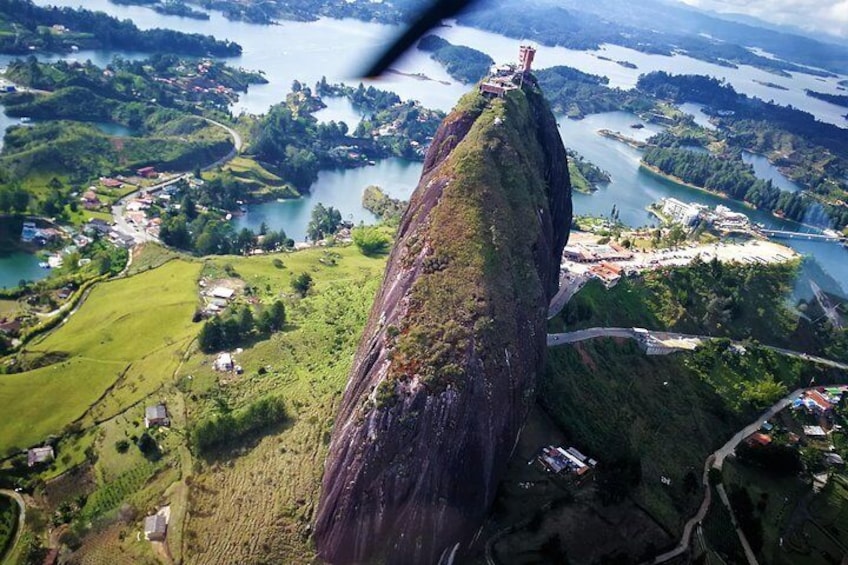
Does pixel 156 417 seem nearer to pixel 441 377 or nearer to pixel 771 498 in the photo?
pixel 441 377

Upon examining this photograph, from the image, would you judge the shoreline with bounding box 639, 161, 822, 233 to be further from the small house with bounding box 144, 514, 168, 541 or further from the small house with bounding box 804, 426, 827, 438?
the small house with bounding box 144, 514, 168, 541

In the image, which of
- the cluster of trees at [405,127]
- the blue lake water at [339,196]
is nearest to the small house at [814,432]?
the blue lake water at [339,196]

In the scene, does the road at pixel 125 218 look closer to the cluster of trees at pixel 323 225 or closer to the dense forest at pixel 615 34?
the cluster of trees at pixel 323 225

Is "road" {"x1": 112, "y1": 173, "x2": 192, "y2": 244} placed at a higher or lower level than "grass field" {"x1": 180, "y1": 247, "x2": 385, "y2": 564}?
lower

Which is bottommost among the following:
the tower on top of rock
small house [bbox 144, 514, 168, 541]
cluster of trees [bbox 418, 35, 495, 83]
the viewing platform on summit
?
small house [bbox 144, 514, 168, 541]

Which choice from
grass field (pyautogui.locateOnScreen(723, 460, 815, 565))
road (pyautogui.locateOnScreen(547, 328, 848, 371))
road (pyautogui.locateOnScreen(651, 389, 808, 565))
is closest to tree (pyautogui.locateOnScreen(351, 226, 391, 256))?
road (pyautogui.locateOnScreen(547, 328, 848, 371))

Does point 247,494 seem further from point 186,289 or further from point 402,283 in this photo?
Result: point 186,289

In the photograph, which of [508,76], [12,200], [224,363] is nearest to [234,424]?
[224,363]
